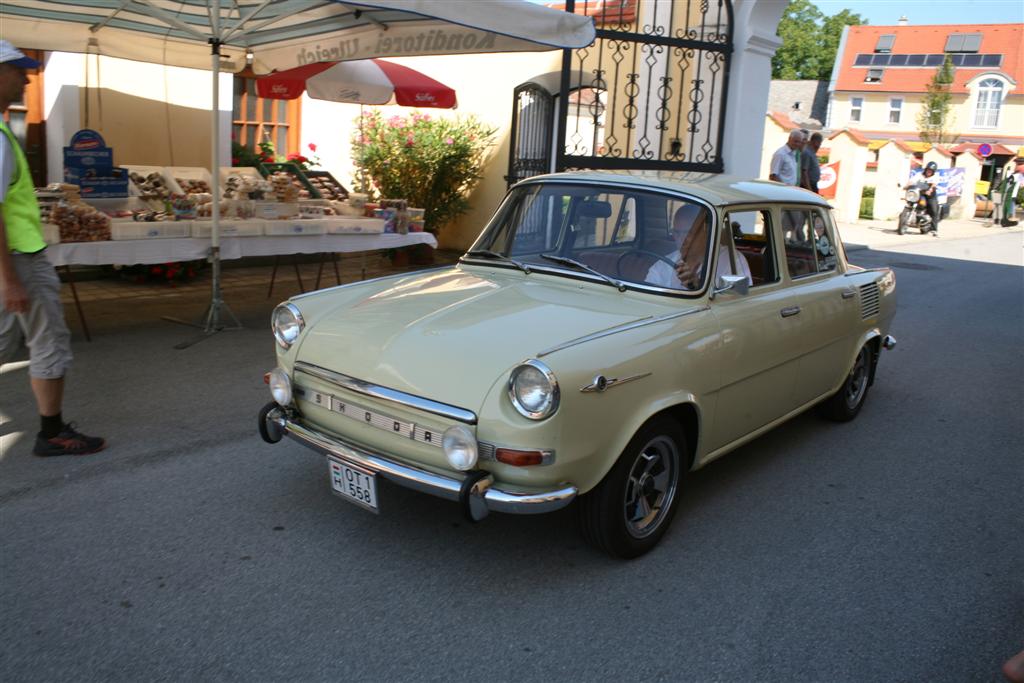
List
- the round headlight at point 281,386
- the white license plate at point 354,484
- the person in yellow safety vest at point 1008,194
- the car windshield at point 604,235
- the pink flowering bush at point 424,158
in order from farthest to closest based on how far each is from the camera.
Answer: the person in yellow safety vest at point 1008,194
the pink flowering bush at point 424,158
the car windshield at point 604,235
the round headlight at point 281,386
the white license plate at point 354,484

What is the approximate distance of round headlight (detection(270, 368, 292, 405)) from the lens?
149 inches

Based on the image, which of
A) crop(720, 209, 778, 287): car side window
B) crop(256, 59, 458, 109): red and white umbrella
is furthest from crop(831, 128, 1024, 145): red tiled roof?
crop(720, 209, 778, 287): car side window

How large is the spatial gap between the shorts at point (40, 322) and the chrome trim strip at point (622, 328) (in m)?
2.65

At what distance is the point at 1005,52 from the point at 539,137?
5484 centimetres

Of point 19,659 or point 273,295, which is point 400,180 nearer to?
point 273,295

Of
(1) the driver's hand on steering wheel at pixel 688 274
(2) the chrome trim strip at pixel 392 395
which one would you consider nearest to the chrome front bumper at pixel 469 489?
(2) the chrome trim strip at pixel 392 395

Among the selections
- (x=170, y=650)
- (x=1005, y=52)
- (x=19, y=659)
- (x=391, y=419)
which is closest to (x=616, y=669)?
(x=391, y=419)

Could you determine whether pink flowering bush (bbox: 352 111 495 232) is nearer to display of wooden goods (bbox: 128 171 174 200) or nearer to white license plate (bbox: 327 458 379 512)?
display of wooden goods (bbox: 128 171 174 200)

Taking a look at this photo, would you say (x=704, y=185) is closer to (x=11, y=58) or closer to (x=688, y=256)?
(x=688, y=256)

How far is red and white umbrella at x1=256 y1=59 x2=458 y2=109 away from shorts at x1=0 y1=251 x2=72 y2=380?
20.0 feet

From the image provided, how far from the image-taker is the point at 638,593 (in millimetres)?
3461

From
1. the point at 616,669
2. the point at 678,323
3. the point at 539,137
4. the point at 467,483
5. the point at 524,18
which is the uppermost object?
the point at 524,18

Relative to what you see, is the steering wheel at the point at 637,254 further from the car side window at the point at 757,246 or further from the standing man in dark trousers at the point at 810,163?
the standing man in dark trousers at the point at 810,163

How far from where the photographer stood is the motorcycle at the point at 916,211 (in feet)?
73.6
